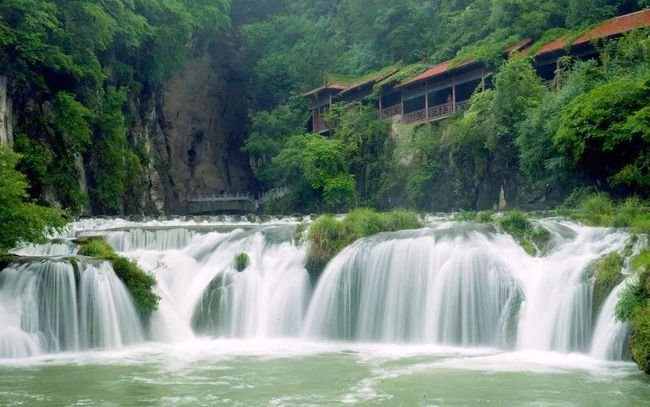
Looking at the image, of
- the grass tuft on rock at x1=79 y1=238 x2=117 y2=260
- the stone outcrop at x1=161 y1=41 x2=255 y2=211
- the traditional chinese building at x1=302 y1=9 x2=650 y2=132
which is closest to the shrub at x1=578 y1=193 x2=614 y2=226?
the traditional chinese building at x1=302 y1=9 x2=650 y2=132

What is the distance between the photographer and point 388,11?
153ft

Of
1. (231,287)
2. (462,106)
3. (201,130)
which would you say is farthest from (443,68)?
(231,287)

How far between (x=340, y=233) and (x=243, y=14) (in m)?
38.4

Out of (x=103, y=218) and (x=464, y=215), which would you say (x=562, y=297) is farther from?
(x=103, y=218)

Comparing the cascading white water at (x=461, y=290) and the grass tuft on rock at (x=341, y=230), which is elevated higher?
the grass tuft on rock at (x=341, y=230)

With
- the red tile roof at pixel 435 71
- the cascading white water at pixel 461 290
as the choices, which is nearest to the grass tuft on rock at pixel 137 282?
the cascading white water at pixel 461 290

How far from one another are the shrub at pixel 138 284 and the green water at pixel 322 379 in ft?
6.03

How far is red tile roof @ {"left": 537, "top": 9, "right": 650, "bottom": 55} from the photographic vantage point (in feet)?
96.7

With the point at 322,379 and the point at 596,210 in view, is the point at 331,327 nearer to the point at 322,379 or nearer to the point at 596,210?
the point at 322,379

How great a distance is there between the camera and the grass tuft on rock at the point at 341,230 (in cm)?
2059

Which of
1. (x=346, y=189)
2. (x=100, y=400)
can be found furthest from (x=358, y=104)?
(x=100, y=400)

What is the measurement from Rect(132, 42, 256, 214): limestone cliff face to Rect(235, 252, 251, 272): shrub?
25597 mm

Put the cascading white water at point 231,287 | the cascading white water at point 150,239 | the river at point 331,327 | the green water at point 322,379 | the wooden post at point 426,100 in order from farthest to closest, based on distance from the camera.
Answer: the wooden post at point 426,100
the cascading white water at point 150,239
the cascading white water at point 231,287
the river at point 331,327
the green water at point 322,379

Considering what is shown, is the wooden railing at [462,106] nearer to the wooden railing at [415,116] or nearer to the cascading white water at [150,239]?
the wooden railing at [415,116]
